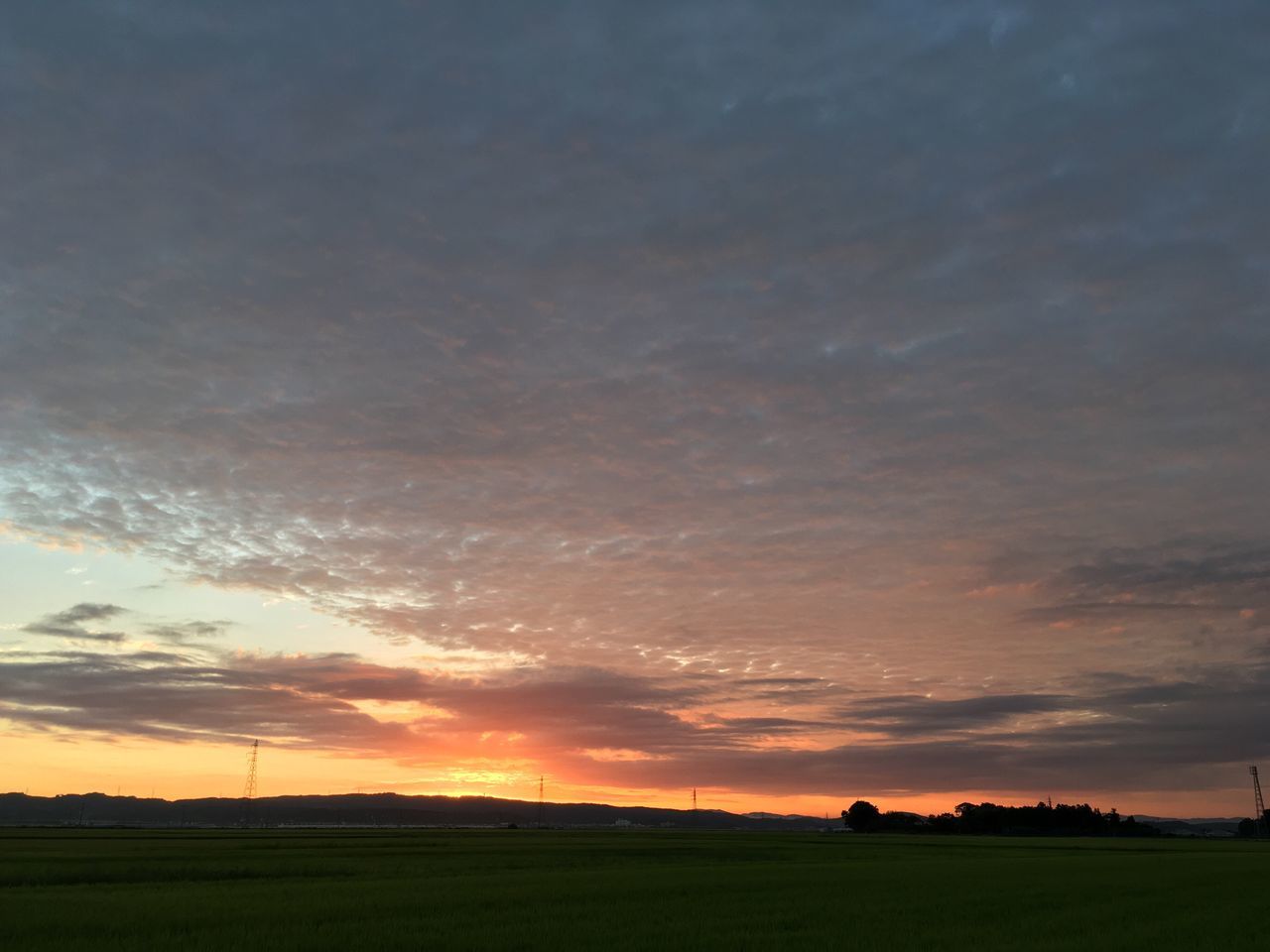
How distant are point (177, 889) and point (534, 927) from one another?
21.8 m

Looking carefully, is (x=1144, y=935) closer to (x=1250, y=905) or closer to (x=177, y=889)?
(x=1250, y=905)

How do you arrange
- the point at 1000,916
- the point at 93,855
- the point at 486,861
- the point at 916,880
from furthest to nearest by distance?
the point at 93,855 → the point at 486,861 → the point at 916,880 → the point at 1000,916

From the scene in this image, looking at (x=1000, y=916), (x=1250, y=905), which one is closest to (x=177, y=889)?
(x=1000, y=916)

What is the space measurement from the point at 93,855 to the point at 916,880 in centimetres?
5845

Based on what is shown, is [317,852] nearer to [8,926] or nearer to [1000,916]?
[8,926]

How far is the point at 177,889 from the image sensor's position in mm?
40844

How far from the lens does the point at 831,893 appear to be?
135ft

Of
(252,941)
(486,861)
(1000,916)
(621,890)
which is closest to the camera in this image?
(252,941)

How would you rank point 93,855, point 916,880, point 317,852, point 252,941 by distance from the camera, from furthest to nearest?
point 317,852 → point 93,855 → point 916,880 → point 252,941

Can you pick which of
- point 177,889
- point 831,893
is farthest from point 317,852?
point 831,893

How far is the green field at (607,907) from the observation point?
2588 cm

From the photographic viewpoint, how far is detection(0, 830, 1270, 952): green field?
25.9m

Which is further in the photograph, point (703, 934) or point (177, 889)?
Result: point (177, 889)

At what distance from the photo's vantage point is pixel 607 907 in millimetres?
33375
